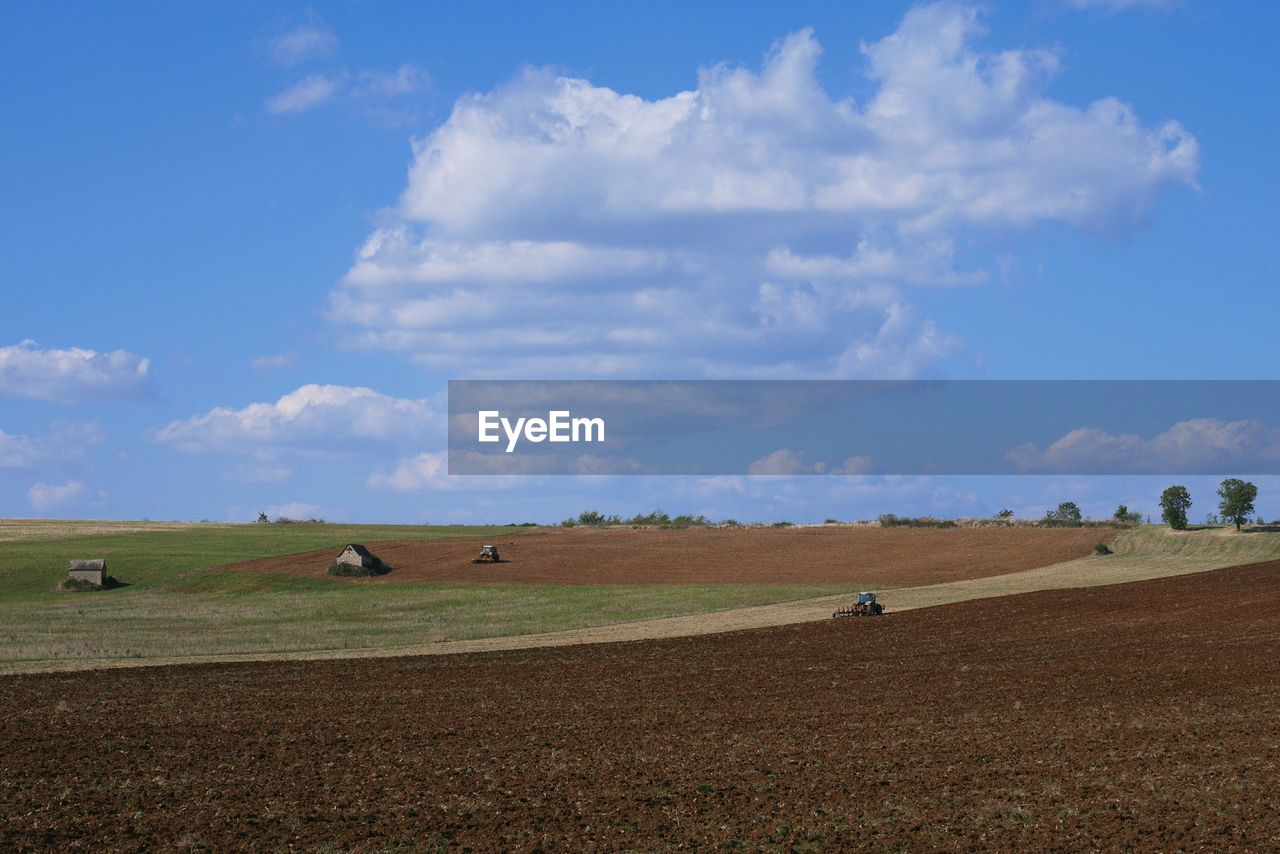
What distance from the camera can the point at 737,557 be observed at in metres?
85.4

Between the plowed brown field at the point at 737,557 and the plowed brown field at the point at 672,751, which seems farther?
the plowed brown field at the point at 737,557

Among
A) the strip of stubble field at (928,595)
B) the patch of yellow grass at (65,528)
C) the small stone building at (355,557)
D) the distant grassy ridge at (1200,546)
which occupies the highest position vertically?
the patch of yellow grass at (65,528)

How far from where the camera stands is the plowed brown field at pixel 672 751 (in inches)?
643

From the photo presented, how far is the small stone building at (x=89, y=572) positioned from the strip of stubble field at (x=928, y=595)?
3308 centimetres

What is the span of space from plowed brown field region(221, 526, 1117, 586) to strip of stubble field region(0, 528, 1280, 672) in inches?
146

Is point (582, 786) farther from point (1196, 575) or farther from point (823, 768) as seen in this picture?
point (1196, 575)

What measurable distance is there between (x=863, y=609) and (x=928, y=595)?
10.4 metres

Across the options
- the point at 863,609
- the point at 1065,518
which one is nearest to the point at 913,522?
the point at 1065,518

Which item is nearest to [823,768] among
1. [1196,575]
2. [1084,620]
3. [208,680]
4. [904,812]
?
[904,812]

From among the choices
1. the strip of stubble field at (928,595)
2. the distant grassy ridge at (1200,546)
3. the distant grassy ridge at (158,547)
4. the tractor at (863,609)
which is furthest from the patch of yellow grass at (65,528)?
the distant grassy ridge at (1200,546)

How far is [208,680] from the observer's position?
33.8 m

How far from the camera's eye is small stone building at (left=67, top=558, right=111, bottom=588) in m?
70.8

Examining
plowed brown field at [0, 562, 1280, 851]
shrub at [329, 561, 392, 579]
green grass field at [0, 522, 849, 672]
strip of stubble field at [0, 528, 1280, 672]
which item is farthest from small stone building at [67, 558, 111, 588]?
plowed brown field at [0, 562, 1280, 851]

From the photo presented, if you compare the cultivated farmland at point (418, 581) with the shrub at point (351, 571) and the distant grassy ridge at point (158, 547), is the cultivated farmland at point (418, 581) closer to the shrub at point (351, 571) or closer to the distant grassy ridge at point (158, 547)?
the distant grassy ridge at point (158, 547)
